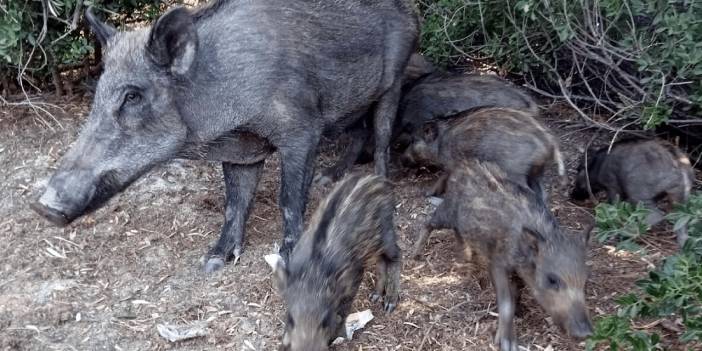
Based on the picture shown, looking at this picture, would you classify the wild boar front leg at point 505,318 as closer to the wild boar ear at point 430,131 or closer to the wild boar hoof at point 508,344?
the wild boar hoof at point 508,344

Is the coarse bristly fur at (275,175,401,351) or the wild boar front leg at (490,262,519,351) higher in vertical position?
the coarse bristly fur at (275,175,401,351)

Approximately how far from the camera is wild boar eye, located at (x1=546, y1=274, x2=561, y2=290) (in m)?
3.44

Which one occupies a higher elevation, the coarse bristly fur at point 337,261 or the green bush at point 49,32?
the green bush at point 49,32

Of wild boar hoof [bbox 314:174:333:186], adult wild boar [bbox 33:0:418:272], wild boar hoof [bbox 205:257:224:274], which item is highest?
adult wild boar [bbox 33:0:418:272]

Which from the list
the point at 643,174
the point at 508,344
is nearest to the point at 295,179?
the point at 508,344

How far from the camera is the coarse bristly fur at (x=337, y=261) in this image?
3225mm

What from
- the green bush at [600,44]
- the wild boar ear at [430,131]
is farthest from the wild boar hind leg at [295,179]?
the green bush at [600,44]

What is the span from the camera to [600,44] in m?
4.27

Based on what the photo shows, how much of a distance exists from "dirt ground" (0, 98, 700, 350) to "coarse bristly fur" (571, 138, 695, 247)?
195 millimetres

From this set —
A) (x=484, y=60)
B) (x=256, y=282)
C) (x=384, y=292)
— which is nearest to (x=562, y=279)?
(x=384, y=292)

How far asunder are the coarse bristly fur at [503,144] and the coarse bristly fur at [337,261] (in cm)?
76

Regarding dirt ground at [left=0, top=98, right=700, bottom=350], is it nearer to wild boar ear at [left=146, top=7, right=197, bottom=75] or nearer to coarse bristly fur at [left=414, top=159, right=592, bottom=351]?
coarse bristly fur at [left=414, top=159, right=592, bottom=351]

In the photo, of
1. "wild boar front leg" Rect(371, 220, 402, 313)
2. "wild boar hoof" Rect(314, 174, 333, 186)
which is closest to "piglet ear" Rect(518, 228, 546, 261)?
"wild boar front leg" Rect(371, 220, 402, 313)

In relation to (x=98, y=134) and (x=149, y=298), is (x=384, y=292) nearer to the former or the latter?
(x=149, y=298)
